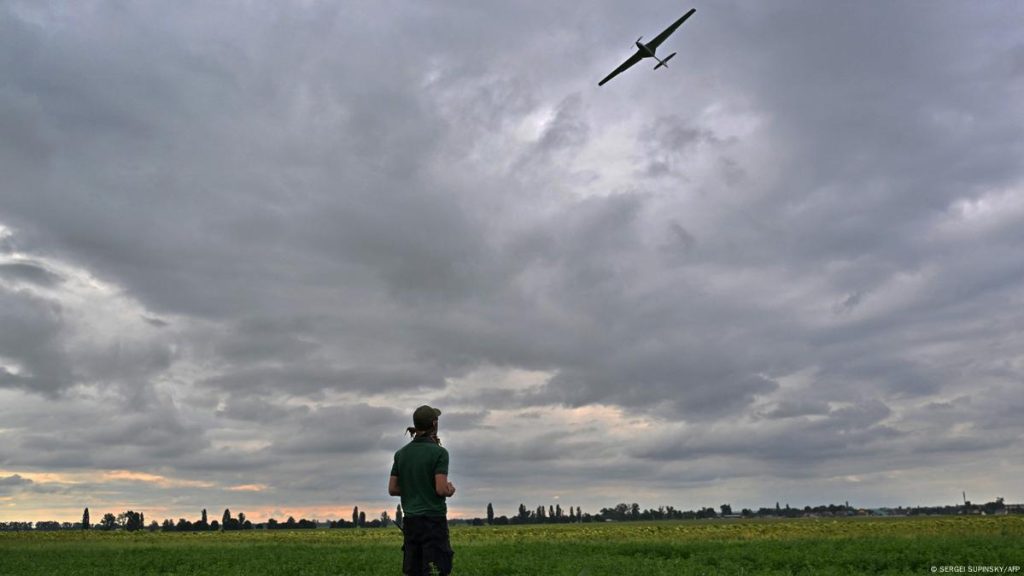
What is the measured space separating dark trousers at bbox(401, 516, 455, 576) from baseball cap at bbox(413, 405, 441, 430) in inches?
42.8

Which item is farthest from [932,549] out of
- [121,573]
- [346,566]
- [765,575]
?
[121,573]

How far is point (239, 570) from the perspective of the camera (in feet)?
71.1

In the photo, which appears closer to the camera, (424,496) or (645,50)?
(424,496)

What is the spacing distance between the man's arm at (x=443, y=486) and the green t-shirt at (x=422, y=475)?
6 cm

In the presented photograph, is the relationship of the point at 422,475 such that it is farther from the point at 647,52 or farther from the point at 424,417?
the point at 647,52

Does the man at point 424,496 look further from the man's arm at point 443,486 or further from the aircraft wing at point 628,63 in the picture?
the aircraft wing at point 628,63

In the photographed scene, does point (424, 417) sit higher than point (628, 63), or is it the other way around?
point (628, 63)

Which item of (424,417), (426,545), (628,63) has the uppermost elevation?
(628,63)

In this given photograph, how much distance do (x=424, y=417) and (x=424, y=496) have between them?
36.4 inches

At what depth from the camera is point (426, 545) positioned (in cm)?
890

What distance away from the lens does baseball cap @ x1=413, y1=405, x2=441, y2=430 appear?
8.98 metres

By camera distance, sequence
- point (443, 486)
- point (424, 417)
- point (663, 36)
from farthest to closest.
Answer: point (663, 36), point (424, 417), point (443, 486)

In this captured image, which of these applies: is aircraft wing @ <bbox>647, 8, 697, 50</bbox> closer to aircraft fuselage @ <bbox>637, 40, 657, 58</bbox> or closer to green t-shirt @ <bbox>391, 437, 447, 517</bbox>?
aircraft fuselage @ <bbox>637, 40, 657, 58</bbox>

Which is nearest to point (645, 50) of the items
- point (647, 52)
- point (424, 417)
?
point (647, 52)
